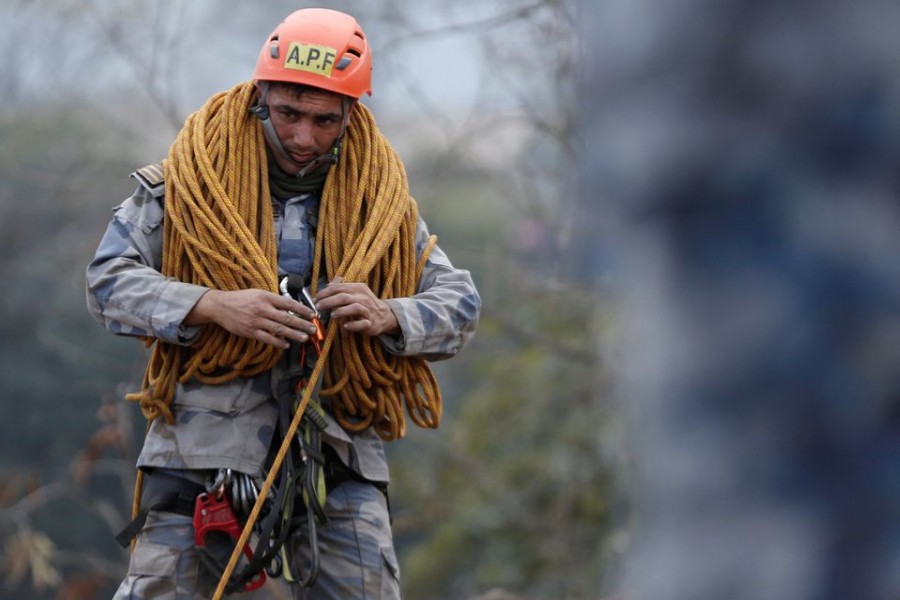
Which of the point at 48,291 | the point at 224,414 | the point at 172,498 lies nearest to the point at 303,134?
the point at 224,414

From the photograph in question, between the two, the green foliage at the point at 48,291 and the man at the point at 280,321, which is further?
the green foliage at the point at 48,291

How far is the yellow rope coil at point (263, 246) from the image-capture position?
3773 millimetres

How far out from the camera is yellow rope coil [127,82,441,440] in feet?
12.4

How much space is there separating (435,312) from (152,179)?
2.71ft

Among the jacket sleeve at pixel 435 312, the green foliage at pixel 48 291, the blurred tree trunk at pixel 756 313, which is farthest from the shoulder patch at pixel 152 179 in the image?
the green foliage at pixel 48 291

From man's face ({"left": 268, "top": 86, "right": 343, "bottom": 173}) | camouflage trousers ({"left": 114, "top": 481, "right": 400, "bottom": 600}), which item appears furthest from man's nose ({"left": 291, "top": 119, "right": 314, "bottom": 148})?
camouflage trousers ({"left": 114, "top": 481, "right": 400, "bottom": 600})

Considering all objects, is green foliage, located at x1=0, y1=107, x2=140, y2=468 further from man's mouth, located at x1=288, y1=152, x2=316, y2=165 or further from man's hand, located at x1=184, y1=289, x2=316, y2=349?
man's hand, located at x1=184, y1=289, x2=316, y2=349

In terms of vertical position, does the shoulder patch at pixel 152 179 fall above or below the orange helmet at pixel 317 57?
below

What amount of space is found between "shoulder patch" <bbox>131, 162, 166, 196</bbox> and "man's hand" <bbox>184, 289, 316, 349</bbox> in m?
0.39

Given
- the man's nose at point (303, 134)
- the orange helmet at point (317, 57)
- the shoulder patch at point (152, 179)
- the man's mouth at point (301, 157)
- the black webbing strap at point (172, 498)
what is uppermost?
the orange helmet at point (317, 57)

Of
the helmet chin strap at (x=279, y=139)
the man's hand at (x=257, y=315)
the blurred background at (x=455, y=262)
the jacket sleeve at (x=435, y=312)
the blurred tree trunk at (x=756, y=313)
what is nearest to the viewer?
the blurred tree trunk at (x=756, y=313)

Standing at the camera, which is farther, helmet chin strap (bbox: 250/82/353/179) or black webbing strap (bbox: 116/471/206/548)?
helmet chin strap (bbox: 250/82/353/179)

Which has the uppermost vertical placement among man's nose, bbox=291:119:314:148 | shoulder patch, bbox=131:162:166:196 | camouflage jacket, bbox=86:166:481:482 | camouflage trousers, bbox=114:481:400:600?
man's nose, bbox=291:119:314:148

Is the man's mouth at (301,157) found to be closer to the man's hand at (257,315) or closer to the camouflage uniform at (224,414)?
the camouflage uniform at (224,414)
